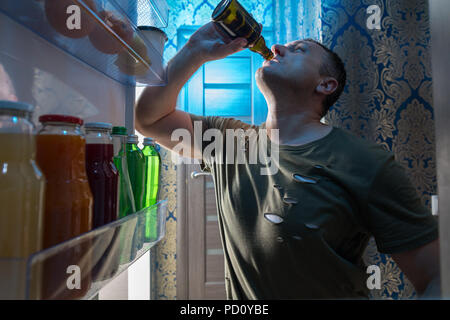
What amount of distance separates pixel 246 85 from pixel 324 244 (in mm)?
1077

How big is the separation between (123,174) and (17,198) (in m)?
0.26

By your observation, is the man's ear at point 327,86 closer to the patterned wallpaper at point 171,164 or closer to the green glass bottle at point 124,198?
the green glass bottle at point 124,198

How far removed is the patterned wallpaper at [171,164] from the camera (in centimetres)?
139

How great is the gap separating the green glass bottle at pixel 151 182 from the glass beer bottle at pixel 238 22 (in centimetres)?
33

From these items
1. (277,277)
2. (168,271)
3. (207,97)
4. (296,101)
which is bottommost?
(168,271)

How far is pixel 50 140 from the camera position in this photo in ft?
0.89

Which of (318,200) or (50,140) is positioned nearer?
(50,140)

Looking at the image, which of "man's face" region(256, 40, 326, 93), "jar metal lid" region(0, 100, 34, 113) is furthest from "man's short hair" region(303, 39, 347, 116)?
"jar metal lid" region(0, 100, 34, 113)

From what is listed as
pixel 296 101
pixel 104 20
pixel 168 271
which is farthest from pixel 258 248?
pixel 168 271

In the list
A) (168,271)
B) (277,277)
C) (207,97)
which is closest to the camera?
(277,277)

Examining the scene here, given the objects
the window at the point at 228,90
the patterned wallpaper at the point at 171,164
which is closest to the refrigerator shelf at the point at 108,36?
the window at the point at 228,90

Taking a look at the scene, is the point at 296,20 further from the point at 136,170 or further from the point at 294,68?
the point at 136,170

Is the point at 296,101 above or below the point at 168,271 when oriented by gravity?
above
